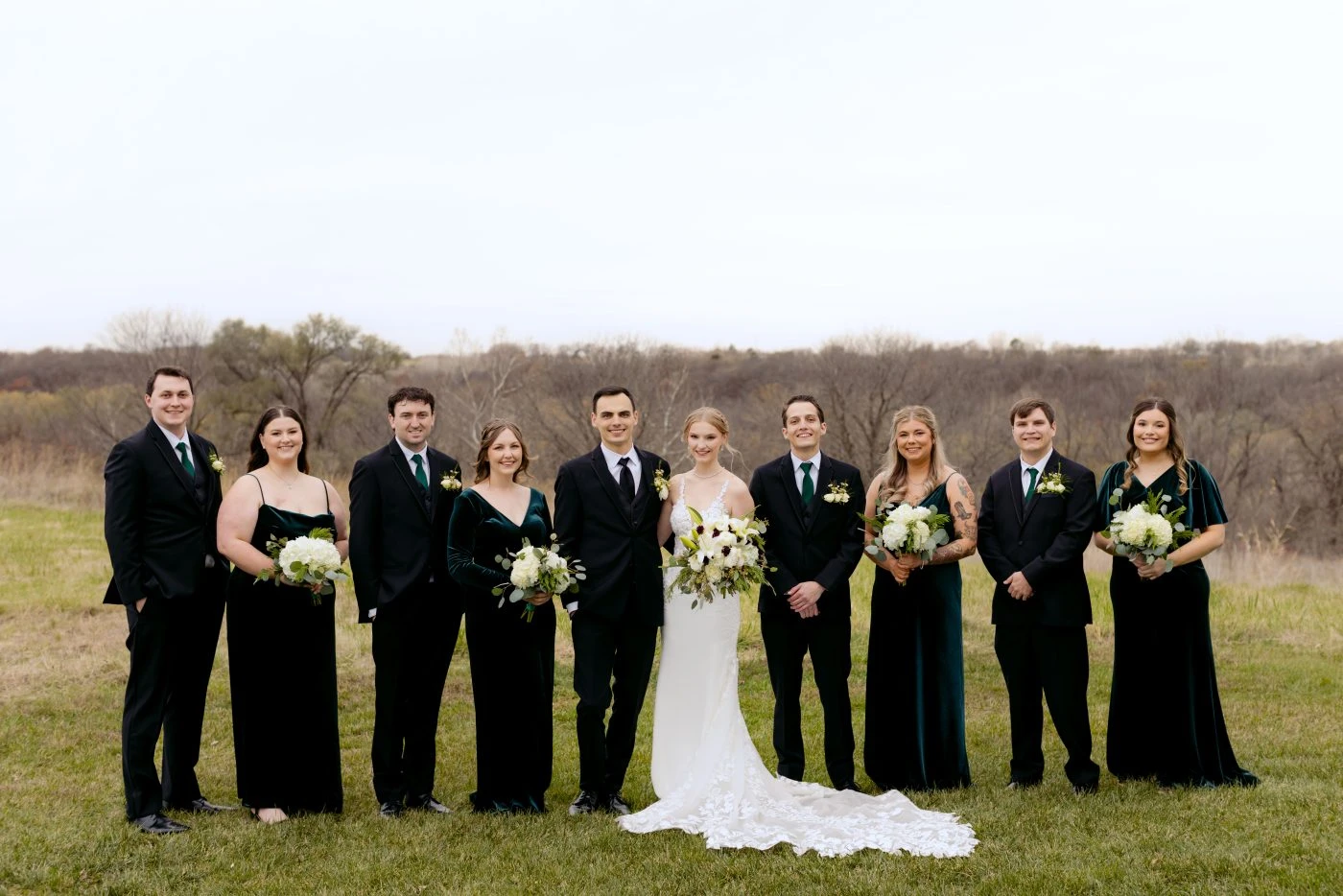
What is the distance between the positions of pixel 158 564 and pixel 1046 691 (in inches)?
209

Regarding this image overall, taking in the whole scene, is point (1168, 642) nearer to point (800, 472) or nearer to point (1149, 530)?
point (1149, 530)

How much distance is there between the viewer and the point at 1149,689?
264 inches

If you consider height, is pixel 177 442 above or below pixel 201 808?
above

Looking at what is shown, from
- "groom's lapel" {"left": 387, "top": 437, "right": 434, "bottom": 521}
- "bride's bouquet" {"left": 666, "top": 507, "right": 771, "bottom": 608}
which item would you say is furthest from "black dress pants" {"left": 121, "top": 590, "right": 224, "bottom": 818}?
"bride's bouquet" {"left": 666, "top": 507, "right": 771, "bottom": 608}

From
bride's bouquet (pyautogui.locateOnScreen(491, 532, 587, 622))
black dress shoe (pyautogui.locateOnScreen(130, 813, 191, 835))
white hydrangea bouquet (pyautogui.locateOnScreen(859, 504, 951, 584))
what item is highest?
white hydrangea bouquet (pyautogui.locateOnScreen(859, 504, 951, 584))

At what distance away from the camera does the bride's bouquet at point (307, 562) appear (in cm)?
598

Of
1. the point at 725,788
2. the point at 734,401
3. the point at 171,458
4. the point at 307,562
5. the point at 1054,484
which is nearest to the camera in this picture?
the point at 307,562

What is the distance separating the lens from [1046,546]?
21.9ft

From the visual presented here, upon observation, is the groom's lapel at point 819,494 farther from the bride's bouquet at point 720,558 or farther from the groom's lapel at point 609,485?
the groom's lapel at point 609,485

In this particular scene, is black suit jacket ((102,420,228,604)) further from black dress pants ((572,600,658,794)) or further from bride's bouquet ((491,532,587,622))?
black dress pants ((572,600,658,794))

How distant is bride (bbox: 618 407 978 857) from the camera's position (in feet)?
18.7

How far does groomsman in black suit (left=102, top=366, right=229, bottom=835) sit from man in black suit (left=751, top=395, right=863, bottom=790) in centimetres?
339

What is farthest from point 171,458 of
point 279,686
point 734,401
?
point 734,401

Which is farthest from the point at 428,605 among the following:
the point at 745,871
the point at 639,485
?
the point at 745,871
